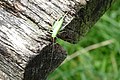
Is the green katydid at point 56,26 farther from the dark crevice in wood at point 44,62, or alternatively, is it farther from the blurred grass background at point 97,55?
the blurred grass background at point 97,55

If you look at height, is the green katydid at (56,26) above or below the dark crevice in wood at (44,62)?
above

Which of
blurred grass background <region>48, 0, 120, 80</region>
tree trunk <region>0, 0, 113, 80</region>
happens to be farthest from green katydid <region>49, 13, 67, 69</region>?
blurred grass background <region>48, 0, 120, 80</region>

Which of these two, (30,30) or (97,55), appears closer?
(30,30)

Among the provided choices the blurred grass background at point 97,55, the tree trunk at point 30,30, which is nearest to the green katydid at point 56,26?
the tree trunk at point 30,30

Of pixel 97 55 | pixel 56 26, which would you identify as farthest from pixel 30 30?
pixel 97 55

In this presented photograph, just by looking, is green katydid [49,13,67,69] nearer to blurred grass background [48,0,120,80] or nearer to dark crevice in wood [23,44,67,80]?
dark crevice in wood [23,44,67,80]

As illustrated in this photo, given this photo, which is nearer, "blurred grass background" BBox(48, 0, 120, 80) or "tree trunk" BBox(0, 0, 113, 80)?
"tree trunk" BBox(0, 0, 113, 80)

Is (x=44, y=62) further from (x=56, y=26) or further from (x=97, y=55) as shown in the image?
(x=97, y=55)
